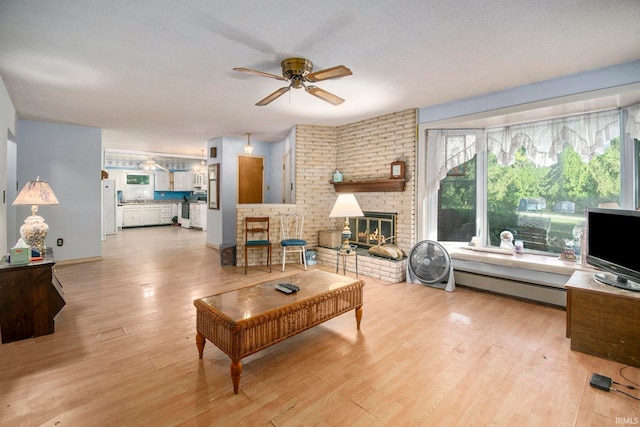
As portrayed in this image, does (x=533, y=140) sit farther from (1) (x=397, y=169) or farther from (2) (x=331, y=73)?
(2) (x=331, y=73)

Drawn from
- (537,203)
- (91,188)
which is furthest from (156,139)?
(537,203)

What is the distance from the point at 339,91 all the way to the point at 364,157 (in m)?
1.62

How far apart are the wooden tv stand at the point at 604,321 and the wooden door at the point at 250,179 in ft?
19.7

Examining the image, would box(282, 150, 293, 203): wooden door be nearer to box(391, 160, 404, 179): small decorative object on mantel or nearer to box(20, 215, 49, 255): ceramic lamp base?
box(391, 160, 404, 179): small decorative object on mantel

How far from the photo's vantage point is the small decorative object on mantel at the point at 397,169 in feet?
14.6

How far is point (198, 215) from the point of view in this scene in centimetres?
1023

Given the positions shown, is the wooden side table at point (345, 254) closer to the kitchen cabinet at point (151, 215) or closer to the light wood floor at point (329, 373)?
the light wood floor at point (329, 373)

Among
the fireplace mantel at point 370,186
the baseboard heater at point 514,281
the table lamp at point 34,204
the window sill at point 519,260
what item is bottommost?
the baseboard heater at point 514,281

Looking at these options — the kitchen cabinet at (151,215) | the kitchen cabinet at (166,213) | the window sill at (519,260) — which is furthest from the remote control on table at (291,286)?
the kitchen cabinet at (166,213)

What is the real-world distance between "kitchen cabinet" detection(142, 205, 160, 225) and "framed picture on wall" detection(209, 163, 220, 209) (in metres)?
5.02

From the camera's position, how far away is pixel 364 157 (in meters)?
5.09

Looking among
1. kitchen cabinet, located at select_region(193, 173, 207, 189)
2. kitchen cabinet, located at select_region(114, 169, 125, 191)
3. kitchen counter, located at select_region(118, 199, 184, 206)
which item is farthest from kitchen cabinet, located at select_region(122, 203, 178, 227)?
kitchen cabinet, located at select_region(193, 173, 207, 189)

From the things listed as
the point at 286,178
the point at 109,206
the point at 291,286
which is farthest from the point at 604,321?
the point at 109,206

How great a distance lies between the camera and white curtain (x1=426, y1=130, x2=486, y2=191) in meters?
4.14
